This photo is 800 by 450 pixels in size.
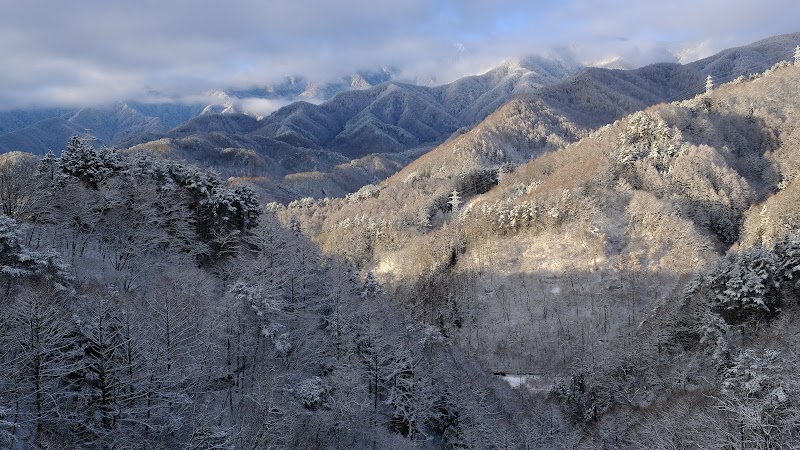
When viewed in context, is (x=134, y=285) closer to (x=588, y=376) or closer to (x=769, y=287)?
(x=588, y=376)

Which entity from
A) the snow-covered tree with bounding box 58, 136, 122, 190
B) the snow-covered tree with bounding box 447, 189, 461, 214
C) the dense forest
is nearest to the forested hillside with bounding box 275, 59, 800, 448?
the dense forest

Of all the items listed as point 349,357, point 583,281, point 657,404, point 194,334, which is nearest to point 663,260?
point 583,281

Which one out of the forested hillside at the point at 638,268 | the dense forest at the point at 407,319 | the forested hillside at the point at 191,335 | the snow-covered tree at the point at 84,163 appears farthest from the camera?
the forested hillside at the point at 638,268

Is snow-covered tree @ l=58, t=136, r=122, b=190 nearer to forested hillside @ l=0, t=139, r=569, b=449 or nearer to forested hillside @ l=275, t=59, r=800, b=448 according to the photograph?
forested hillside @ l=0, t=139, r=569, b=449

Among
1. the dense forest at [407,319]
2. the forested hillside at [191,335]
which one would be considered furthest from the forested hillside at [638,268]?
the forested hillside at [191,335]

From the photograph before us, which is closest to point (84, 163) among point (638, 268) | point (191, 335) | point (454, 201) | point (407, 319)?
point (191, 335)

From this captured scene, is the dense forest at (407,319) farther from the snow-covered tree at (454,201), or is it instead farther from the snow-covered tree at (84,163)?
the snow-covered tree at (454,201)

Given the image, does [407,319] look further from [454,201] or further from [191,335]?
[454,201]

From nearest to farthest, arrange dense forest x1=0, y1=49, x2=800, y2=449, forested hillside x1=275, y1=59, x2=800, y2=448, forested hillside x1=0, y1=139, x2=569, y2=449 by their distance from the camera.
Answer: forested hillside x1=0, y1=139, x2=569, y2=449 < dense forest x1=0, y1=49, x2=800, y2=449 < forested hillside x1=275, y1=59, x2=800, y2=448
